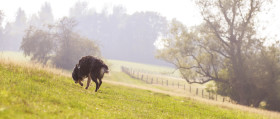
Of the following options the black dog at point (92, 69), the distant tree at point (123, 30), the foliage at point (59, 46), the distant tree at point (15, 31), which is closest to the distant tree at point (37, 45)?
the foliage at point (59, 46)

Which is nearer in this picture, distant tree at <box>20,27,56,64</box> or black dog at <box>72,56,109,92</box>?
black dog at <box>72,56,109,92</box>

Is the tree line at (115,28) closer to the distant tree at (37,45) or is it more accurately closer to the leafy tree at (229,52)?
the distant tree at (37,45)

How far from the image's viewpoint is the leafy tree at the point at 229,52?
32.7m

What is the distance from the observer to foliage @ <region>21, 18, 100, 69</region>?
57312 millimetres

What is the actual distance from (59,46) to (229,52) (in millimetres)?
47370

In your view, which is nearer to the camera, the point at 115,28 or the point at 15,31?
the point at 15,31

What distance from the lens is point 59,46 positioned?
64.7 metres

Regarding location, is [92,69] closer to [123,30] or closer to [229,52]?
[229,52]

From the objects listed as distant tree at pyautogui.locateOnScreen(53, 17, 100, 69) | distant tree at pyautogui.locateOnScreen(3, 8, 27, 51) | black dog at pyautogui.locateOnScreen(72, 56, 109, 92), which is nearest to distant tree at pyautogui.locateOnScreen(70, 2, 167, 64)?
distant tree at pyautogui.locateOnScreen(3, 8, 27, 51)

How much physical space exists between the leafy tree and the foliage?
3034 cm

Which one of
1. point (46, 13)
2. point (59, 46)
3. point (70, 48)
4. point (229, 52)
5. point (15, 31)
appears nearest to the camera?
point (229, 52)

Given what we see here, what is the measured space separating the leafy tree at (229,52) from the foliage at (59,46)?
30.3 meters

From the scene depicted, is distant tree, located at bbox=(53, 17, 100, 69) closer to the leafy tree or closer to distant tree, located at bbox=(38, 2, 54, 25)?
the leafy tree

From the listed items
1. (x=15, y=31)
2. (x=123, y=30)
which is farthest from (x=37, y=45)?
(x=123, y=30)
